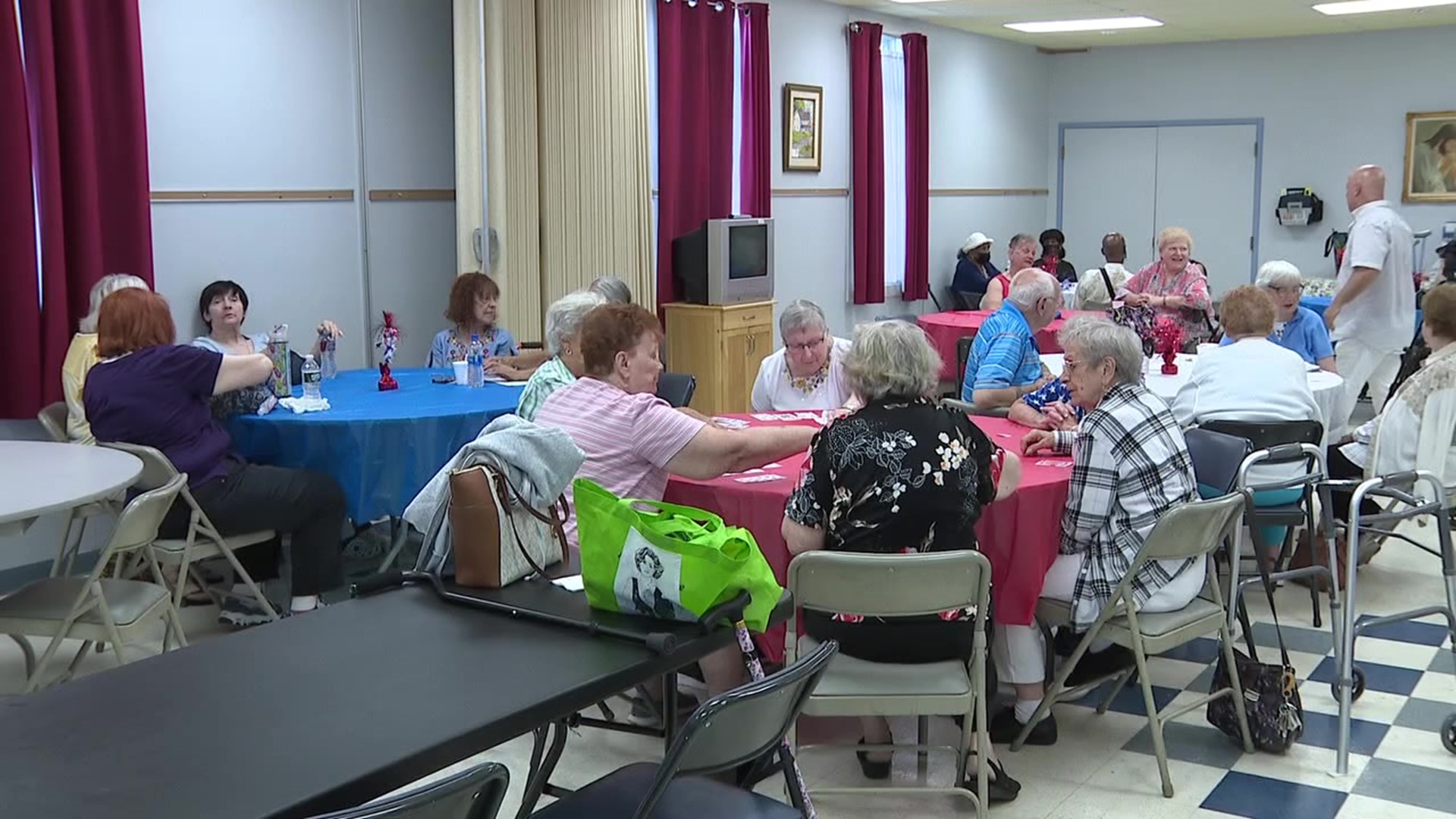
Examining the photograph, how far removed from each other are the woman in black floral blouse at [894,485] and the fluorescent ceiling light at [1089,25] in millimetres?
8160

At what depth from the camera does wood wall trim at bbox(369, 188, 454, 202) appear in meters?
6.68

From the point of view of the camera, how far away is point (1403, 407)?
15.7 ft

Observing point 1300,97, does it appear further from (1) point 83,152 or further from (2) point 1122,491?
(1) point 83,152

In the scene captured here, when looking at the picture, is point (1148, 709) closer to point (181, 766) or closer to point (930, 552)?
point (930, 552)

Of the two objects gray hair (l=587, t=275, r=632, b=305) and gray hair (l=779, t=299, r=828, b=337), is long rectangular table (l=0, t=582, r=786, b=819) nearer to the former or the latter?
gray hair (l=779, t=299, r=828, b=337)

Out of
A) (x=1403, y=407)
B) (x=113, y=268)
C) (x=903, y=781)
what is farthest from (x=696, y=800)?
(x=113, y=268)

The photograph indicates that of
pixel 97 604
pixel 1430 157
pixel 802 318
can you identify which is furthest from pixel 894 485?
pixel 1430 157

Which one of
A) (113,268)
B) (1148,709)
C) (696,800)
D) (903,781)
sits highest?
(113,268)

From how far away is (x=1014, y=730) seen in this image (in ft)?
12.7

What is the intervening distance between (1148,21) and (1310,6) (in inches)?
50.0

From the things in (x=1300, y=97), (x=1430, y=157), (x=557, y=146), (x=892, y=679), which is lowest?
(x=892, y=679)

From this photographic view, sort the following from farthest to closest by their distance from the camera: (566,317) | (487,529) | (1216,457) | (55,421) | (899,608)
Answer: (55,421), (566,317), (1216,457), (899,608), (487,529)

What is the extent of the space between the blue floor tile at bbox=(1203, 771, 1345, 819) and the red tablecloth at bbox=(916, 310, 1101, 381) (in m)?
4.45

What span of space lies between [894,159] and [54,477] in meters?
7.90
